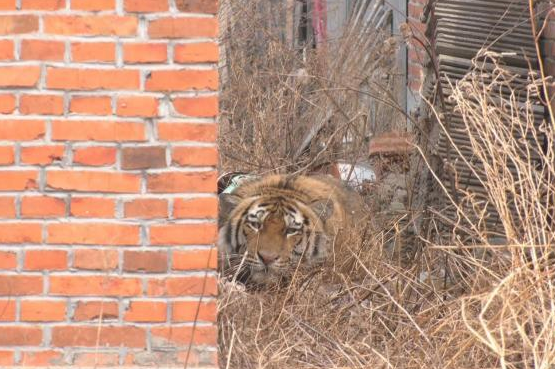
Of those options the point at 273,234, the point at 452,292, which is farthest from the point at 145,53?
the point at 273,234

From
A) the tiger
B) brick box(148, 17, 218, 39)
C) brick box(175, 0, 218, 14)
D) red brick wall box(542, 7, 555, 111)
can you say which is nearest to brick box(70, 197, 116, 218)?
brick box(148, 17, 218, 39)

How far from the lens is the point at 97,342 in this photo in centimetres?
401

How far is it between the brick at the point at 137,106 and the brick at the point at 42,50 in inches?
10.2

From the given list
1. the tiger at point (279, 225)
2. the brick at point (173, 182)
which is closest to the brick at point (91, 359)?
the brick at point (173, 182)

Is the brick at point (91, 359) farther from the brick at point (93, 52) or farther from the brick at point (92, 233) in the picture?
the brick at point (93, 52)

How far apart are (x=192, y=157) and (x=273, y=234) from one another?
289 centimetres

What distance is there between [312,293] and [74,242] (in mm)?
1926

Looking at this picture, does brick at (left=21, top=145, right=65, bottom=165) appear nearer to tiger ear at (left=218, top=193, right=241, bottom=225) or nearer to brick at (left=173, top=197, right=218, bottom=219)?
brick at (left=173, top=197, right=218, bottom=219)

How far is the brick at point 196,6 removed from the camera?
4039mm

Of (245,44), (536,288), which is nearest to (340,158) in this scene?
(245,44)

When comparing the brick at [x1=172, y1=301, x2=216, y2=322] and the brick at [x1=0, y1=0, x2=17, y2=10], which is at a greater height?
the brick at [x1=0, y1=0, x2=17, y2=10]

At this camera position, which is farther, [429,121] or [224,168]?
[224,168]

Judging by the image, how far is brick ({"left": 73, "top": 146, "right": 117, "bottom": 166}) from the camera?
402cm

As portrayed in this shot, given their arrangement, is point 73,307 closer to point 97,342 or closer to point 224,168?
point 97,342
